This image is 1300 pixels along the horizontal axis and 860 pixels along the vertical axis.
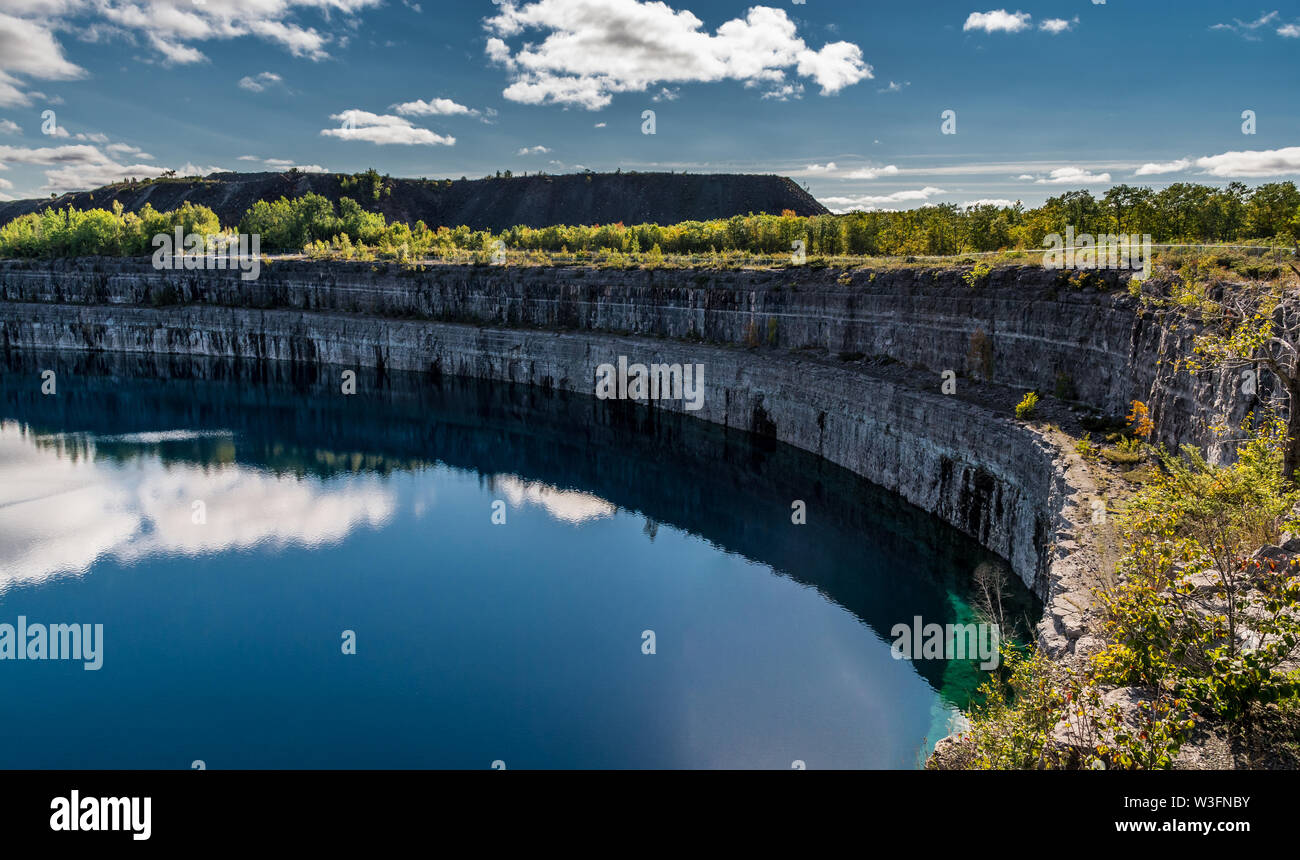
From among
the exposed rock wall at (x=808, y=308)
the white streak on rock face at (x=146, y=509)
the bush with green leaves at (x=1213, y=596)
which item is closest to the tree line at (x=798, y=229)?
the exposed rock wall at (x=808, y=308)

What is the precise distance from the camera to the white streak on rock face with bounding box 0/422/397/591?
1294 inches

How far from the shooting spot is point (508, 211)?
170 m

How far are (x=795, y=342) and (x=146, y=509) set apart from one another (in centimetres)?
3758

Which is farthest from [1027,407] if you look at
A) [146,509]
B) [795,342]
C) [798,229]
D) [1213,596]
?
[798,229]

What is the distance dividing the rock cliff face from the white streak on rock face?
23.7 metres

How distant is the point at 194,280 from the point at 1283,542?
9821 centimetres

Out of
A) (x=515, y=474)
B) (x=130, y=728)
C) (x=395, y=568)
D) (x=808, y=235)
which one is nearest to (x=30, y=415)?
(x=515, y=474)

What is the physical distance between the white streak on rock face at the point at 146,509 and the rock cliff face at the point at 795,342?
23.7m

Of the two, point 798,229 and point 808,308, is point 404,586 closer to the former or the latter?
point 808,308

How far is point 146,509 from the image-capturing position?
38.4 metres

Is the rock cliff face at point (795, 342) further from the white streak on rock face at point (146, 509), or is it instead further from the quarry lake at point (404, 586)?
the white streak on rock face at point (146, 509)

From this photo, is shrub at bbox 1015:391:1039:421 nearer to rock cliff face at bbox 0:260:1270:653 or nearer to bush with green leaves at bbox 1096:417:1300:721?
rock cliff face at bbox 0:260:1270:653
